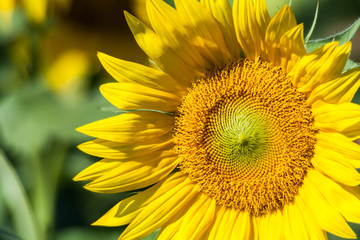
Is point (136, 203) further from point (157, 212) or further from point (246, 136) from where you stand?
point (246, 136)

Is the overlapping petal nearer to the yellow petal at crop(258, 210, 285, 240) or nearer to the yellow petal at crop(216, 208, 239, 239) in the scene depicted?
the yellow petal at crop(216, 208, 239, 239)

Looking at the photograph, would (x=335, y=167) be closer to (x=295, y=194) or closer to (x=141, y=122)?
(x=295, y=194)

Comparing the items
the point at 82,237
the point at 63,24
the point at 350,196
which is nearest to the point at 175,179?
the point at 350,196

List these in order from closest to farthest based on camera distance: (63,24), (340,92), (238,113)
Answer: (340,92), (238,113), (63,24)

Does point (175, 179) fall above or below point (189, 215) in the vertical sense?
above

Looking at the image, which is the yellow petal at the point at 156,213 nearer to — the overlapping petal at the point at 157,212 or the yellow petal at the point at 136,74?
the overlapping petal at the point at 157,212
